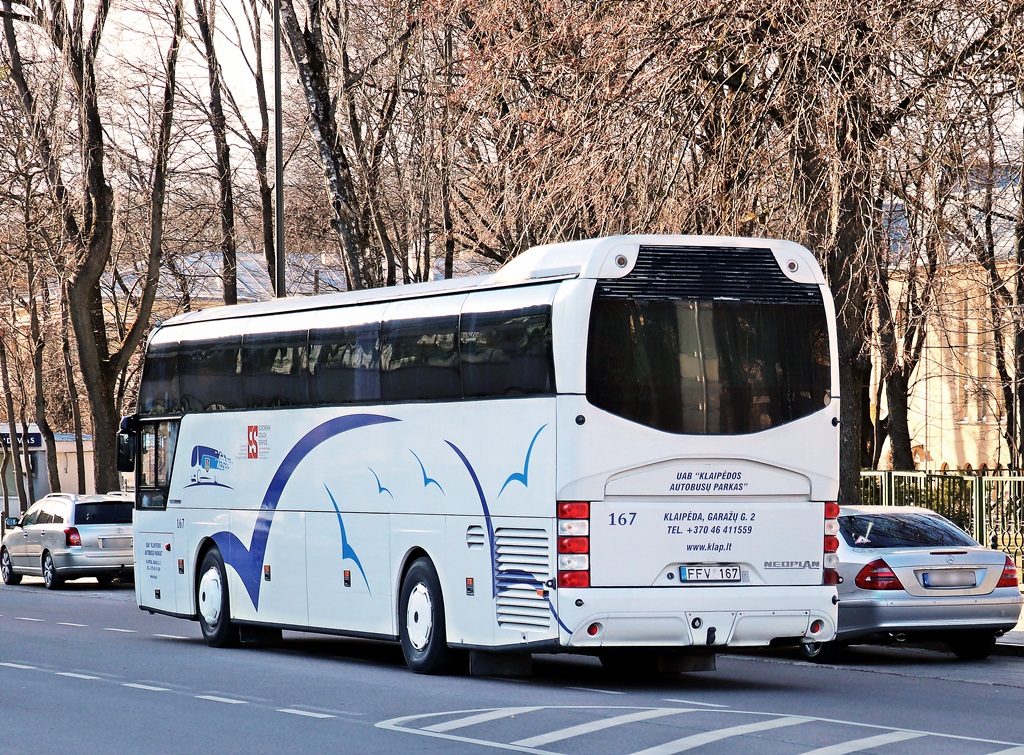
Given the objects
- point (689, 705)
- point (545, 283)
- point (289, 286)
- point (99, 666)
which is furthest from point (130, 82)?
point (689, 705)

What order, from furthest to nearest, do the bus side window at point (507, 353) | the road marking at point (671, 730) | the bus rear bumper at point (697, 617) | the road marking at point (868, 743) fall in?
the bus side window at point (507, 353), the bus rear bumper at point (697, 617), the road marking at point (671, 730), the road marking at point (868, 743)

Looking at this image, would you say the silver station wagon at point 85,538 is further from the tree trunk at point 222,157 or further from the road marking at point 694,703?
the road marking at point 694,703

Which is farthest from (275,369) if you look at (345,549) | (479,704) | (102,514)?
(102,514)

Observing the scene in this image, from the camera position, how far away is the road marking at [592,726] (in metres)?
10.1

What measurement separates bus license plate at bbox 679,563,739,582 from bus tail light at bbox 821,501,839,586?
84 cm

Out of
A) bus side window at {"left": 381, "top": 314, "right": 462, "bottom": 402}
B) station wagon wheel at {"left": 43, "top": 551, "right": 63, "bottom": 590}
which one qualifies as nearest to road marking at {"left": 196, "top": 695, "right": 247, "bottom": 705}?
bus side window at {"left": 381, "top": 314, "right": 462, "bottom": 402}

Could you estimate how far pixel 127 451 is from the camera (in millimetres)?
20641

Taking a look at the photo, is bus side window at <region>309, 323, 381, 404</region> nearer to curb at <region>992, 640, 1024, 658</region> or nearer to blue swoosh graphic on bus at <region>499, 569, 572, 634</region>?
blue swoosh graphic on bus at <region>499, 569, 572, 634</region>

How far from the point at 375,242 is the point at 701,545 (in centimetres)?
1655

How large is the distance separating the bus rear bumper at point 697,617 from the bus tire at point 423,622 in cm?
192

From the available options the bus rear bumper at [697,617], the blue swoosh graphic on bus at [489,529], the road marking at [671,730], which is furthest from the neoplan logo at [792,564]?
the blue swoosh graphic on bus at [489,529]

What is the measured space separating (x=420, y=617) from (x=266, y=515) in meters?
3.29

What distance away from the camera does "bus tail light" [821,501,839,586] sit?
13641 mm

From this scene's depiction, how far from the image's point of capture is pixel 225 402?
1825 centimetres
